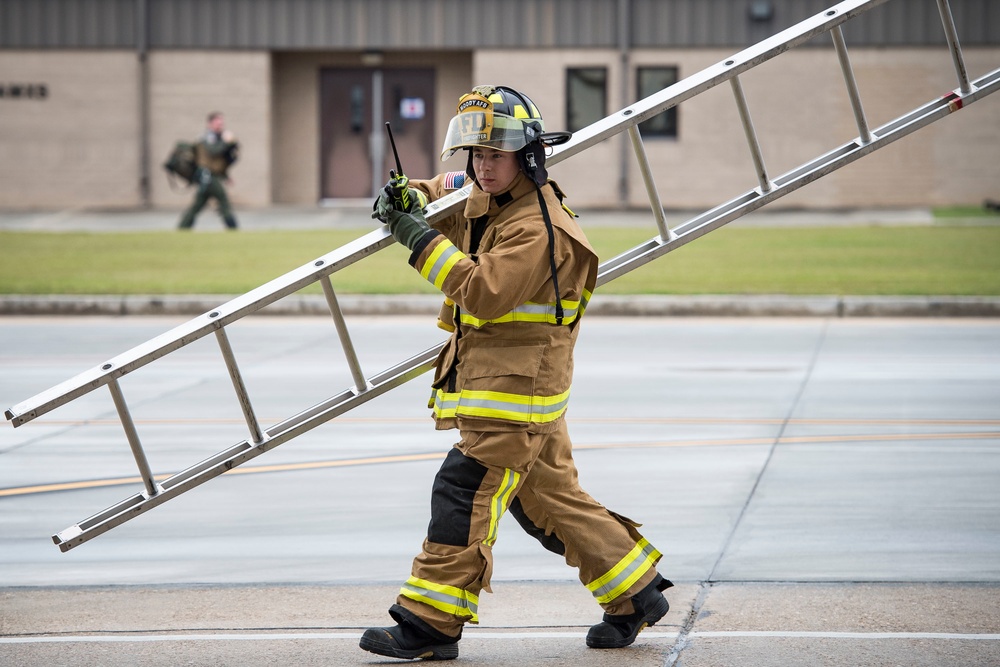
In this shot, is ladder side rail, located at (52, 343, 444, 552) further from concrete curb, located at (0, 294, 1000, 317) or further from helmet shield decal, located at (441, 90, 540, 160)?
concrete curb, located at (0, 294, 1000, 317)

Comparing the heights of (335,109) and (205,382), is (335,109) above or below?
above

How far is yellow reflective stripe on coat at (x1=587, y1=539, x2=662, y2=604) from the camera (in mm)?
4645

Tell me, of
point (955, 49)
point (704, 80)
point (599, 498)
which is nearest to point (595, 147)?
point (599, 498)

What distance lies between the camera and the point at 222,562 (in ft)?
19.7

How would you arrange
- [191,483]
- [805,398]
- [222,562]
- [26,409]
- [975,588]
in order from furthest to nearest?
[805,398] → [222,562] → [975,588] → [191,483] → [26,409]

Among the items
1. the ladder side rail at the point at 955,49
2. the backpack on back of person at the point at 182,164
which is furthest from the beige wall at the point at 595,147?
the ladder side rail at the point at 955,49

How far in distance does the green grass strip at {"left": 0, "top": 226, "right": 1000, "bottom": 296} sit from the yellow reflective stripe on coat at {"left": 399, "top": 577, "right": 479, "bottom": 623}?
11.4 m

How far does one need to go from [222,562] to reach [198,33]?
82.5 ft

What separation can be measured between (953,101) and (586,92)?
2480 cm

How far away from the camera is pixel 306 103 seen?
30.8 meters

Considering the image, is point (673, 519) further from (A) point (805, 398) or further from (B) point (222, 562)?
(A) point (805, 398)

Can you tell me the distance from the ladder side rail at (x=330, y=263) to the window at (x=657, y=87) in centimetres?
2469

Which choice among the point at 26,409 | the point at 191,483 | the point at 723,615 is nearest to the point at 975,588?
the point at 723,615

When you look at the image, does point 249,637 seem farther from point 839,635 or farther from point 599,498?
point 599,498
